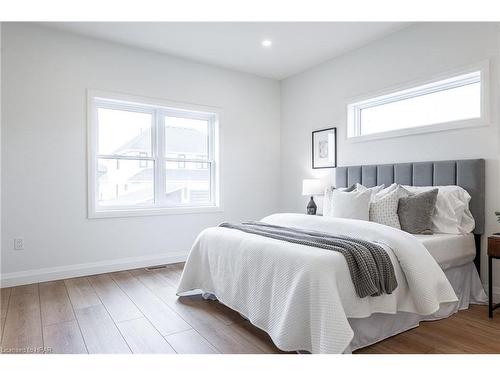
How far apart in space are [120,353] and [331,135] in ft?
11.4

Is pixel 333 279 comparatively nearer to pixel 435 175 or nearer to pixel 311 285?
pixel 311 285

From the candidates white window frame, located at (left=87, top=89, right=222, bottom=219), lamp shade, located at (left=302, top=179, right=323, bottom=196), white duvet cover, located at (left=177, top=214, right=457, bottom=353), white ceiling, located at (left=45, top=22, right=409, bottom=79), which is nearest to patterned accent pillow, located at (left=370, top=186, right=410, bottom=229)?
white duvet cover, located at (left=177, top=214, right=457, bottom=353)

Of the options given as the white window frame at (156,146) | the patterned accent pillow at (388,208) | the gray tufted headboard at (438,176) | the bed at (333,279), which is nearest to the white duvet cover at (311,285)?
the bed at (333,279)

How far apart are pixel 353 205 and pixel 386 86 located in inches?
62.3

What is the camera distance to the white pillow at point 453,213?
9.19ft

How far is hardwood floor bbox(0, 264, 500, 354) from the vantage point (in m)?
2.04

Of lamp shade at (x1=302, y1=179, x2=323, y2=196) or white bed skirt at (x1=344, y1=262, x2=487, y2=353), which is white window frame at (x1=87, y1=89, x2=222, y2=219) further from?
white bed skirt at (x1=344, y1=262, x2=487, y2=353)

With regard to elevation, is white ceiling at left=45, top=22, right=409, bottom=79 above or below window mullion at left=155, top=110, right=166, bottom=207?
above

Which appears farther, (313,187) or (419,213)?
(313,187)

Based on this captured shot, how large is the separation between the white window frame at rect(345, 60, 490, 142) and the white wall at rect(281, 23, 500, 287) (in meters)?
0.05

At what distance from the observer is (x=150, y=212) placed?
13.5 ft

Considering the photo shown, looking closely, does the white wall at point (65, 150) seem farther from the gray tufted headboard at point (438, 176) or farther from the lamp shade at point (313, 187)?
the gray tufted headboard at point (438, 176)

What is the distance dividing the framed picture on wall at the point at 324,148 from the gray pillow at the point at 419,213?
5.04 ft

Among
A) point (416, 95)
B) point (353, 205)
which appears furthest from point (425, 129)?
point (353, 205)
